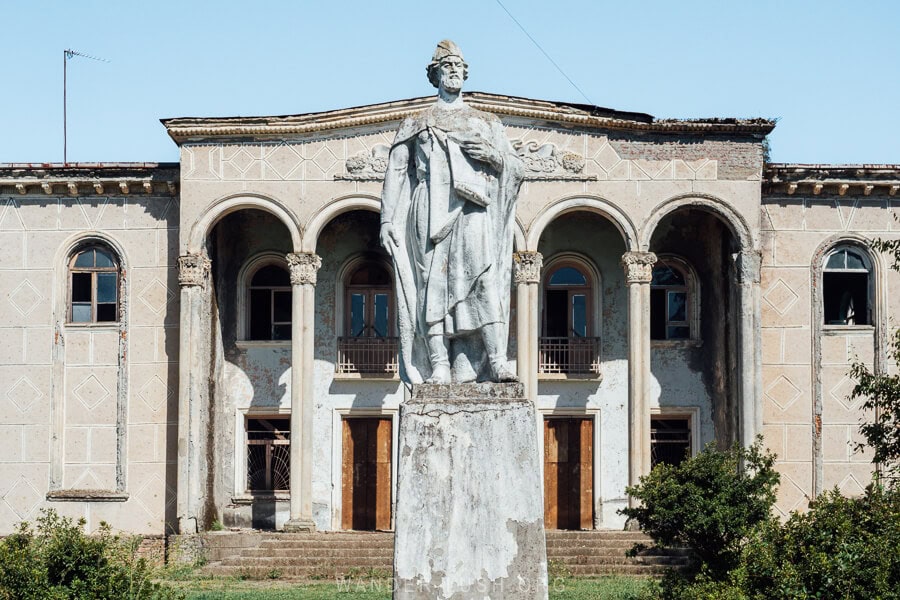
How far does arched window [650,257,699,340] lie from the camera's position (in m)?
28.5

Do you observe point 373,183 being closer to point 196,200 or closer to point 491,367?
point 196,200

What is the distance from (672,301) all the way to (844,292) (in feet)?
10.7

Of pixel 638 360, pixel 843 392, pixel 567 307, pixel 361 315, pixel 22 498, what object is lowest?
pixel 22 498

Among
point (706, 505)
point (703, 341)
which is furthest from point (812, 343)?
point (706, 505)

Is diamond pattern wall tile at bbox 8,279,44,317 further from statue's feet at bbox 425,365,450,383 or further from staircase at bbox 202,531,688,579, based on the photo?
statue's feet at bbox 425,365,450,383

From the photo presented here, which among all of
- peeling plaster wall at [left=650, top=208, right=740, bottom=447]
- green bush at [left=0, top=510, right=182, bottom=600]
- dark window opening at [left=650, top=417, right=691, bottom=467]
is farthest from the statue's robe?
dark window opening at [left=650, top=417, right=691, bottom=467]

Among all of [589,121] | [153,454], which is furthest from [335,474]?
[589,121]

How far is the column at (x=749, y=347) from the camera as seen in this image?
26109 millimetres

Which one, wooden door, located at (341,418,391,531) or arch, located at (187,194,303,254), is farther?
wooden door, located at (341,418,391,531)

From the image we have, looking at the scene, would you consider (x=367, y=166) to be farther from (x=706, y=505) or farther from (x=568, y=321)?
(x=706, y=505)

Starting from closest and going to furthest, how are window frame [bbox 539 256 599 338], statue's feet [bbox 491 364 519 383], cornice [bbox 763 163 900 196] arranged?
statue's feet [bbox 491 364 519 383], cornice [bbox 763 163 900 196], window frame [bbox 539 256 599 338]

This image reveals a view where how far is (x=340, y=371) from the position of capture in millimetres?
28188

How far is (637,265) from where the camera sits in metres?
26.4

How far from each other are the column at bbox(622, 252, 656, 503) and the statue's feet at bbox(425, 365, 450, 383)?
17.2 m
